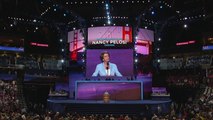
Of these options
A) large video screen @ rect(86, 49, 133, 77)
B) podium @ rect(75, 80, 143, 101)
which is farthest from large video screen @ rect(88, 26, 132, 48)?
podium @ rect(75, 80, 143, 101)

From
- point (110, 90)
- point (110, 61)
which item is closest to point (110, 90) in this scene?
point (110, 90)

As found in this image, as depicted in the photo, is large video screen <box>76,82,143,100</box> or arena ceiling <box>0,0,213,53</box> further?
arena ceiling <box>0,0,213,53</box>

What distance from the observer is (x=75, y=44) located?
37.2 meters

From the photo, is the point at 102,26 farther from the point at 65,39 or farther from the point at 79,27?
the point at 65,39

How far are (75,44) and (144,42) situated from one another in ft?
20.7

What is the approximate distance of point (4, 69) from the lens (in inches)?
1313

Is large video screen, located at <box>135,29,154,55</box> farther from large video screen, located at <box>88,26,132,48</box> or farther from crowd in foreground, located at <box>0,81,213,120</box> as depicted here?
crowd in foreground, located at <box>0,81,213,120</box>

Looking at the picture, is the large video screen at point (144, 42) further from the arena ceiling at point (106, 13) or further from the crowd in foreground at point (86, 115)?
the crowd in foreground at point (86, 115)

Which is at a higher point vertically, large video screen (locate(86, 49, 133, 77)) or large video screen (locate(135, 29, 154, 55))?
large video screen (locate(135, 29, 154, 55))

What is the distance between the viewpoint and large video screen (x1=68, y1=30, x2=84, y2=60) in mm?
36625

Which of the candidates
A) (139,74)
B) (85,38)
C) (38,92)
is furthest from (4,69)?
(139,74)

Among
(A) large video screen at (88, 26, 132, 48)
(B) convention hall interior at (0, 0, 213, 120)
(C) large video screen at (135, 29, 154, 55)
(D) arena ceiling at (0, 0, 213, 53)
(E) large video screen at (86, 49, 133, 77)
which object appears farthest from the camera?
(C) large video screen at (135, 29, 154, 55)

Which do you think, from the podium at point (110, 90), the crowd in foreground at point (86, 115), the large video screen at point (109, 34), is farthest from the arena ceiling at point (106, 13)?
the crowd in foreground at point (86, 115)

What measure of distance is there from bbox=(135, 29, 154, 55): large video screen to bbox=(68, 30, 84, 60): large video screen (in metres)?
5.07
